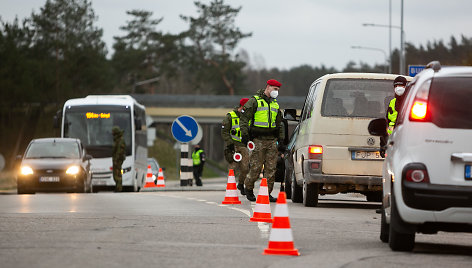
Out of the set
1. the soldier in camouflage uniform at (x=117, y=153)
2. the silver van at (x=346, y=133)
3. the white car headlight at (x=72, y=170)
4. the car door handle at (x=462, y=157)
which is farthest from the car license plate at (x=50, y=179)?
the car door handle at (x=462, y=157)

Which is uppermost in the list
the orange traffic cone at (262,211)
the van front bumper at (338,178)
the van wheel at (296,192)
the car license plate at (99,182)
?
the van front bumper at (338,178)

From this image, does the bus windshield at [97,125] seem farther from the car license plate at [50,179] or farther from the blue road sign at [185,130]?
the car license plate at [50,179]

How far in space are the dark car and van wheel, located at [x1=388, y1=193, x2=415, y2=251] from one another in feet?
60.7

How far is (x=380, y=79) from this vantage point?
1814 centimetres

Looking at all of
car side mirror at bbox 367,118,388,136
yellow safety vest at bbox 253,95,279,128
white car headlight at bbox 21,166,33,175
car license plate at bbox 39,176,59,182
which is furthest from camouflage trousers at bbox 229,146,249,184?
car side mirror at bbox 367,118,388,136

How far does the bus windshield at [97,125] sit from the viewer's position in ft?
116

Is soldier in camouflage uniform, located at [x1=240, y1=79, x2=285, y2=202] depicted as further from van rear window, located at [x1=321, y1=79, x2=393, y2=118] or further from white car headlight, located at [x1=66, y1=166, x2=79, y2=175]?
white car headlight, located at [x1=66, y1=166, x2=79, y2=175]

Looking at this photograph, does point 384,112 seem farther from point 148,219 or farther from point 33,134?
point 33,134

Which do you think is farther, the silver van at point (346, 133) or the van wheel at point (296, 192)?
the van wheel at point (296, 192)

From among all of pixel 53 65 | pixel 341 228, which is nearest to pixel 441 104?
pixel 341 228

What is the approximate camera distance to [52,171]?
2855 centimetres

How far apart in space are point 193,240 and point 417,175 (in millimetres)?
2485

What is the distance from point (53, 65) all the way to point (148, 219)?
66.4 metres

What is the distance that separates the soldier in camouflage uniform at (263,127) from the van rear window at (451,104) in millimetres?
8676
